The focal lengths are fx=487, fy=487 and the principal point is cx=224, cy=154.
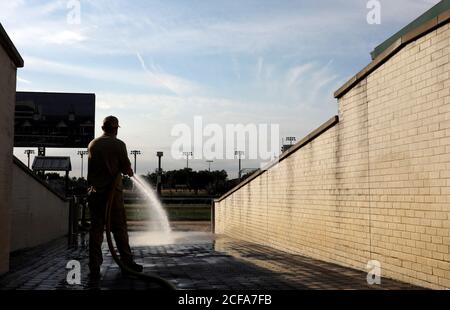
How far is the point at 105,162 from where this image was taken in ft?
21.1

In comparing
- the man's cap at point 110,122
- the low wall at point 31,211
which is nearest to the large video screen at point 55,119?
the low wall at point 31,211

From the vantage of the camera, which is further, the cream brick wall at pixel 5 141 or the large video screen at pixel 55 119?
the large video screen at pixel 55 119

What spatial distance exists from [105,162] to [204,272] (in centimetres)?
227

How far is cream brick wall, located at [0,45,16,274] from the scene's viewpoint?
6891 mm

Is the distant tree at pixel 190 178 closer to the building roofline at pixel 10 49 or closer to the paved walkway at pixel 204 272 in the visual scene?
the paved walkway at pixel 204 272

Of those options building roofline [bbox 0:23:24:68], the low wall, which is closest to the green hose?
building roofline [bbox 0:23:24:68]

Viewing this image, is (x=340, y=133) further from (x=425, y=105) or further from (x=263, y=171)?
(x=263, y=171)

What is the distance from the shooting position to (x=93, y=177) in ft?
21.3

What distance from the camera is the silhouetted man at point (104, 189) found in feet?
21.1

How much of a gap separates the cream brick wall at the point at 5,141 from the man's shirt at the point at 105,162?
1.45 meters

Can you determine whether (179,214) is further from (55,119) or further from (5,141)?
(5,141)

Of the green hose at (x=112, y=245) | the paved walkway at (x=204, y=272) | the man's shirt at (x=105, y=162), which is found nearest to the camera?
the green hose at (x=112, y=245)

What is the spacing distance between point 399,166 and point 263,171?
6.76 metres
